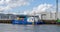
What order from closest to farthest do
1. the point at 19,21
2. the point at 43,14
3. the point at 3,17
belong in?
A: the point at 19,21
the point at 43,14
the point at 3,17

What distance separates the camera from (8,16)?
43812 mm

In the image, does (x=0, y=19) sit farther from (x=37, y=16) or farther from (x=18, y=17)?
(x=37, y=16)

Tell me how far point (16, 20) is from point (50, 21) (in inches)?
263

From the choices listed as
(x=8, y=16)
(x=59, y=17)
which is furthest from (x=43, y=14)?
(x=8, y=16)

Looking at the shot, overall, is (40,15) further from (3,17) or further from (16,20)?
(3,17)

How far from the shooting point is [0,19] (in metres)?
41.0

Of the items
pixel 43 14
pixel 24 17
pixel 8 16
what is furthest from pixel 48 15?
pixel 8 16

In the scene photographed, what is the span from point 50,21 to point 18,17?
651 cm

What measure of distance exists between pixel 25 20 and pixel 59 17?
22.0 feet

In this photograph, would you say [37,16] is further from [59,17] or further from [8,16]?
[8,16]

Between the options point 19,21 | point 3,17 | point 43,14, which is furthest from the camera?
point 3,17

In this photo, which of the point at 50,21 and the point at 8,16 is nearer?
the point at 50,21

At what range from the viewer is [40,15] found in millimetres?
39625

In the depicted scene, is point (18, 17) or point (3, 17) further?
point (3, 17)
